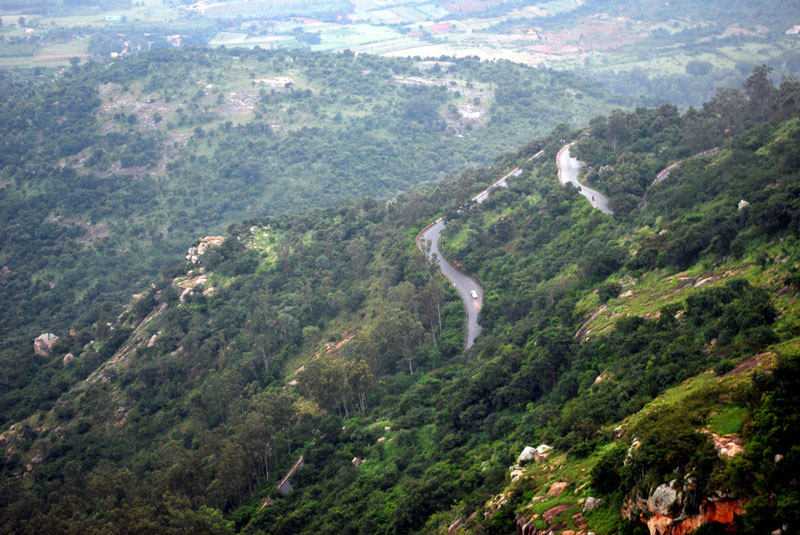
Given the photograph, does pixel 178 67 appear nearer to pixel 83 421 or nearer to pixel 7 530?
pixel 83 421

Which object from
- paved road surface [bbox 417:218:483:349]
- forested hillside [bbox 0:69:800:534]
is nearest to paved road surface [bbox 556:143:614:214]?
forested hillside [bbox 0:69:800:534]

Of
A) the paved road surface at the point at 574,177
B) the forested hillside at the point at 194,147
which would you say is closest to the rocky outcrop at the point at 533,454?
the paved road surface at the point at 574,177

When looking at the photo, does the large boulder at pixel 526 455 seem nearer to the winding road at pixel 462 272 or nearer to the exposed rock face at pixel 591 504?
the exposed rock face at pixel 591 504

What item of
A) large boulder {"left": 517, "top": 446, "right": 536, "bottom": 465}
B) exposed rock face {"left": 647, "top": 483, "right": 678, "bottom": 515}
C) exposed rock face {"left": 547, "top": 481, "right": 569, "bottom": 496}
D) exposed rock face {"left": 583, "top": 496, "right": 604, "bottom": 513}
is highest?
exposed rock face {"left": 647, "top": 483, "right": 678, "bottom": 515}

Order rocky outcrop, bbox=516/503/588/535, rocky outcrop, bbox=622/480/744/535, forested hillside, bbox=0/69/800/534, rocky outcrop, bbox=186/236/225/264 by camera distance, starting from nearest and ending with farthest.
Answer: rocky outcrop, bbox=622/480/744/535
rocky outcrop, bbox=516/503/588/535
forested hillside, bbox=0/69/800/534
rocky outcrop, bbox=186/236/225/264

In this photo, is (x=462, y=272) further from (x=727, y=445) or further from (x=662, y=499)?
(x=662, y=499)

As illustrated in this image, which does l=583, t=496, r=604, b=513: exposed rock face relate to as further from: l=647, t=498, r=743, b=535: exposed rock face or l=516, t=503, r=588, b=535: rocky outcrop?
l=647, t=498, r=743, b=535: exposed rock face
